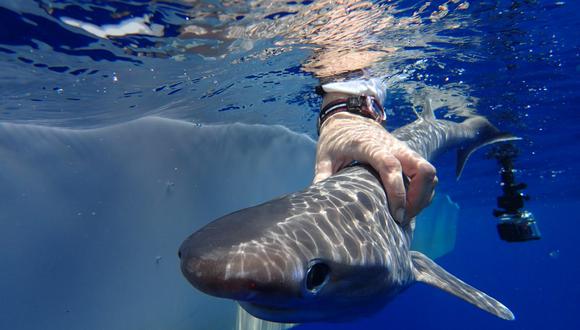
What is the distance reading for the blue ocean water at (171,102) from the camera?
7066 mm

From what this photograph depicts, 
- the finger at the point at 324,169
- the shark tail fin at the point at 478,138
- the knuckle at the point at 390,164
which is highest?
the knuckle at the point at 390,164

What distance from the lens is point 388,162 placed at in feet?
12.2

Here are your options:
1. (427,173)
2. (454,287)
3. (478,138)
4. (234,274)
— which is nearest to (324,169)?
(427,173)

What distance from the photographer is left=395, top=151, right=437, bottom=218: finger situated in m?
3.56

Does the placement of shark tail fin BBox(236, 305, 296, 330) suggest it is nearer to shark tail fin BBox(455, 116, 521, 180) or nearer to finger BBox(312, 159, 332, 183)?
shark tail fin BBox(455, 116, 521, 180)

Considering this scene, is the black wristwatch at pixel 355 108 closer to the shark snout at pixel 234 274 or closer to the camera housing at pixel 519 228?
the shark snout at pixel 234 274

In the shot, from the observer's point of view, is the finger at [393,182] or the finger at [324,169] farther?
the finger at [324,169]

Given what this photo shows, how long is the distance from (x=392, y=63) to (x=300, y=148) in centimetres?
982

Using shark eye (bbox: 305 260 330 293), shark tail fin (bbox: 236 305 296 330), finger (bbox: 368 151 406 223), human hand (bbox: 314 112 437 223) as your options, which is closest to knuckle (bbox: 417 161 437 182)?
human hand (bbox: 314 112 437 223)

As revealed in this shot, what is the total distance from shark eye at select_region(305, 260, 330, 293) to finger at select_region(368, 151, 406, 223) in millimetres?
1431

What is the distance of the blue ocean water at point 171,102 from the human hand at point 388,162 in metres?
3.18

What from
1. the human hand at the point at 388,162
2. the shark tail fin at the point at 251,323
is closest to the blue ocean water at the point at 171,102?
the shark tail fin at the point at 251,323

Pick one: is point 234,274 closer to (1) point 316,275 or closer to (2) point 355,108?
(1) point 316,275

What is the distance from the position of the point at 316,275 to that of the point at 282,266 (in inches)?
15.0
